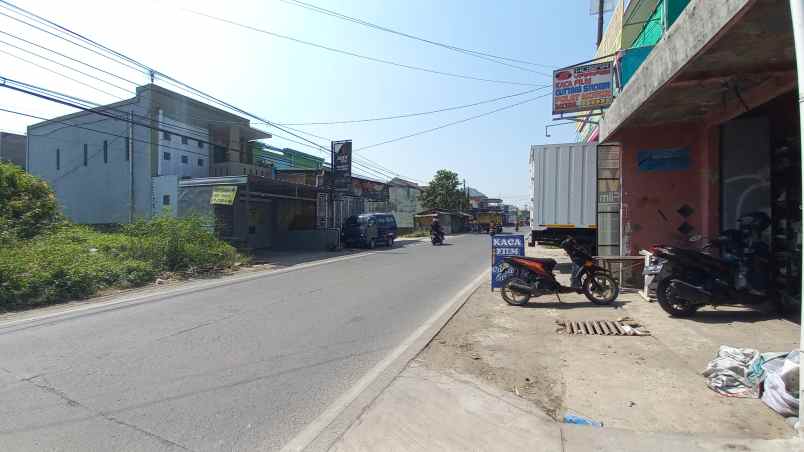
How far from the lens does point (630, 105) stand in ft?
26.8

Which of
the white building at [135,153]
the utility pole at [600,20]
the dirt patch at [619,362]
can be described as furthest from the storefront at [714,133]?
the white building at [135,153]

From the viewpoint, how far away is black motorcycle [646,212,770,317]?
22.6ft

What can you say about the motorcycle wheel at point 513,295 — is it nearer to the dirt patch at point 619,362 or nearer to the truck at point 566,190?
the dirt patch at point 619,362

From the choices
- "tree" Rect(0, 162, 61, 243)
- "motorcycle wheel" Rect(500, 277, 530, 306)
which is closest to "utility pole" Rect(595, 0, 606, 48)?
"motorcycle wheel" Rect(500, 277, 530, 306)

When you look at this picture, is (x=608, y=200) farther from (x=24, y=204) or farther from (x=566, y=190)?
(x=24, y=204)

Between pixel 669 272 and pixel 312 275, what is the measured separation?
31.6ft

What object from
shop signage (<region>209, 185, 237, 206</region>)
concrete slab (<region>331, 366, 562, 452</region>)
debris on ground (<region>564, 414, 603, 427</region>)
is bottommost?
concrete slab (<region>331, 366, 562, 452</region>)

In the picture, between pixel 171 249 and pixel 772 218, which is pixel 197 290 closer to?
pixel 171 249

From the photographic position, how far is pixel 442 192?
56.4 meters

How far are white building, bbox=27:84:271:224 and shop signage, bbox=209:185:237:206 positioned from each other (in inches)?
96.1

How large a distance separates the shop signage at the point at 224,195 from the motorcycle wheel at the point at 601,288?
15146 millimetres

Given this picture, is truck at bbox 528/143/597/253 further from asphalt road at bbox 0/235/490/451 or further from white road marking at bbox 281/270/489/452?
white road marking at bbox 281/270/489/452

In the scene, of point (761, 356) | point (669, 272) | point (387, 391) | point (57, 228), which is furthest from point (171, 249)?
point (761, 356)

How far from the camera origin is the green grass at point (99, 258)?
32.4ft
